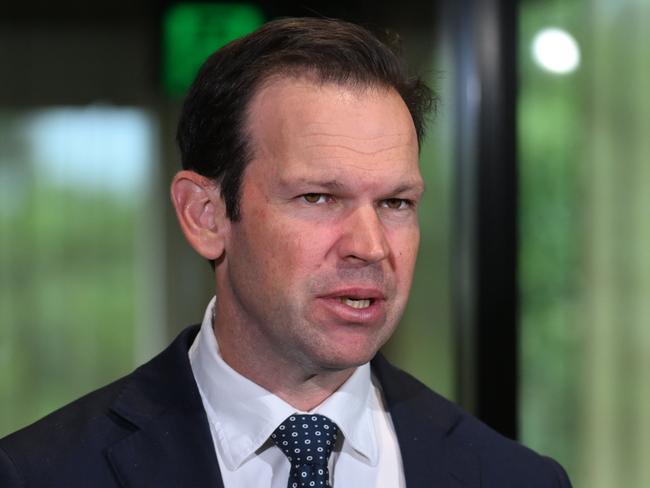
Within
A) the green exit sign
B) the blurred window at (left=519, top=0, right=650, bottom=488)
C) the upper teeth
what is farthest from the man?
the green exit sign

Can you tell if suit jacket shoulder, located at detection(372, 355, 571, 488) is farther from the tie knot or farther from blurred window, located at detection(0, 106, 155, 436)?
blurred window, located at detection(0, 106, 155, 436)

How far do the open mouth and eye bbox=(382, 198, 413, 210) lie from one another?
14cm

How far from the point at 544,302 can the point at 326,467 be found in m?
2.00

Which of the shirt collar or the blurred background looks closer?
the shirt collar

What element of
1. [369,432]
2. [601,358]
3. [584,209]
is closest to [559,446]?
[601,358]

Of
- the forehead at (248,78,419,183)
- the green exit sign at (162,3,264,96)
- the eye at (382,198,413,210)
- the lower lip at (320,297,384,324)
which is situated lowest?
the lower lip at (320,297,384,324)

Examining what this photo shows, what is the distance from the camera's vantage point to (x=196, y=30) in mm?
3779

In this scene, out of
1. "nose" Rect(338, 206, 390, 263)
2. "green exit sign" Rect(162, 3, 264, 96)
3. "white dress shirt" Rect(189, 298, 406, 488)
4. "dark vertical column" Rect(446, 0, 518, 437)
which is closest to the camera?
"nose" Rect(338, 206, 390, 263)

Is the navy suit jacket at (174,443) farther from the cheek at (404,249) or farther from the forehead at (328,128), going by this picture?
the forehead at (328,128)

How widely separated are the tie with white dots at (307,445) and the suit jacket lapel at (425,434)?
0.44 ft

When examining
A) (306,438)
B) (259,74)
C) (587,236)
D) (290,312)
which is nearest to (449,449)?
(306,438)

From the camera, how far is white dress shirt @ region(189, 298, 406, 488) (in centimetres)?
180

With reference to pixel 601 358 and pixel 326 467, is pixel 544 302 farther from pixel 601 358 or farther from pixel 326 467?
pixel 326 467

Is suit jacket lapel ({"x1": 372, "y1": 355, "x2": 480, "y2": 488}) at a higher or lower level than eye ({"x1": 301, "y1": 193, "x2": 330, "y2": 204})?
lower
